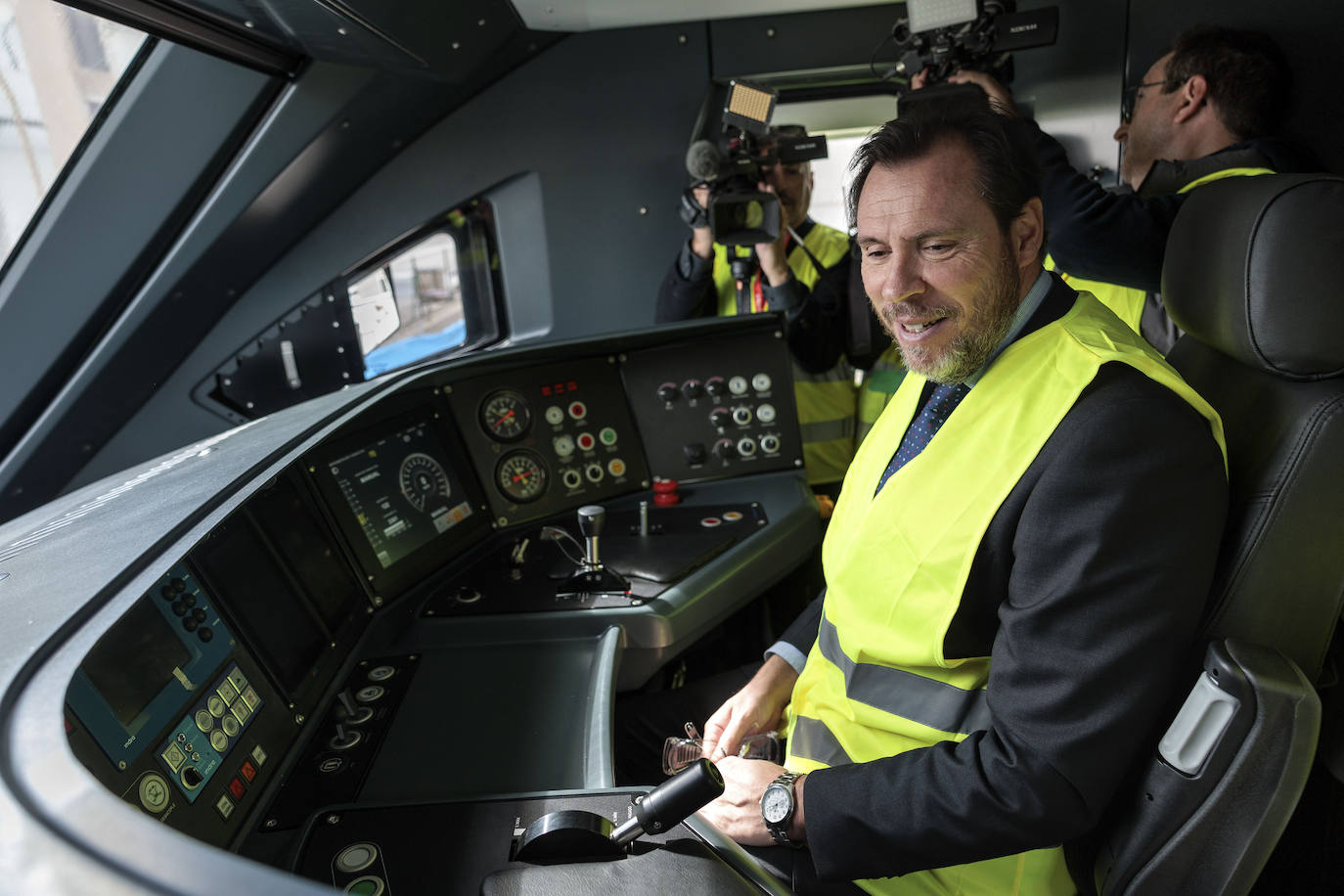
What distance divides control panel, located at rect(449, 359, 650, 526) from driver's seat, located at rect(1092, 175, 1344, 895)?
146cm

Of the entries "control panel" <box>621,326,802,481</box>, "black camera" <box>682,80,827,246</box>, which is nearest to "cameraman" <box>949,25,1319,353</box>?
"black camera" <box>682,80,827,246</box>

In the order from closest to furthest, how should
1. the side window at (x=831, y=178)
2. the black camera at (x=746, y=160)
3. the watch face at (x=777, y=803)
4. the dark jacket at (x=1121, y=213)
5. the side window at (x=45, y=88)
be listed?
the watch face at (x=777, y=803), the dark jacket at (x=1121, y=213), the side window at (x=45, y=88), the black camera at (x=746, y=160), the side window at (x=831, y=178)

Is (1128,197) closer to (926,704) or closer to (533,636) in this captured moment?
(926,704)

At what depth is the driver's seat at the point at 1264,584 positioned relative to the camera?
0.93 m

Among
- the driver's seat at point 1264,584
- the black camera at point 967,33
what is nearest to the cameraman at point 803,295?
the black camera at point 967,33

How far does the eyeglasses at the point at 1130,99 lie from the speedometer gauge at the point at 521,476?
1.73 metres

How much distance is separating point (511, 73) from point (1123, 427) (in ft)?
9.64

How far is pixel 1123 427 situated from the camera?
1.01 meters

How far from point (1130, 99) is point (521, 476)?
195 centimetres

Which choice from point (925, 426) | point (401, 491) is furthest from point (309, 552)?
point (925, 426)

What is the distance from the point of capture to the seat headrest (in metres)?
1.00

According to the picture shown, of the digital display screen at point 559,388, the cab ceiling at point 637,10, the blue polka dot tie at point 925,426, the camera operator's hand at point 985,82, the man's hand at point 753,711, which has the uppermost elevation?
the cab ceiling at point 637,10

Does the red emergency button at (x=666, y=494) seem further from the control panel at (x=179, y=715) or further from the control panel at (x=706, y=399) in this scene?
the control panel at (x=179, y=715)

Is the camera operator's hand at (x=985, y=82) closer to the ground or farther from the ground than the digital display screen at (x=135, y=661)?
farther from the ground
